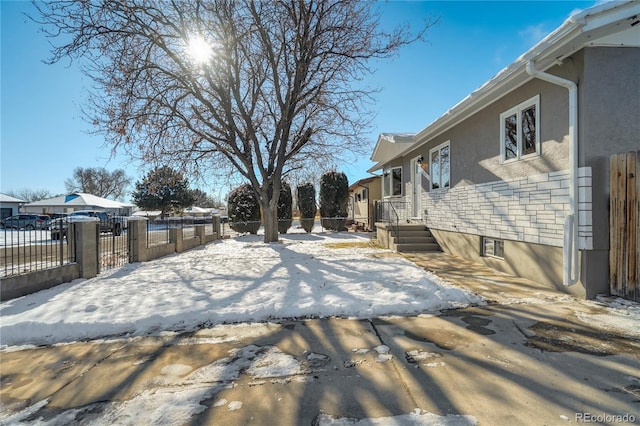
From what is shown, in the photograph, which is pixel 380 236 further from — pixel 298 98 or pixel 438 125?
pixel 298 98

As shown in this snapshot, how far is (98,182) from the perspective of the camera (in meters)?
56.1

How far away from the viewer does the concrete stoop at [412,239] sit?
30.6 ft

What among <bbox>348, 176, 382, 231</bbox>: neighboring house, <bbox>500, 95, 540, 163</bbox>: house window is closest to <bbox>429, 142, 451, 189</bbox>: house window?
<bbox>500, 95, 540, 163</bbox>: house window

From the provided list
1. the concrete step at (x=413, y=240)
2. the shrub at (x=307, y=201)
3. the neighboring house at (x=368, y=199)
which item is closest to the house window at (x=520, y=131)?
the concrete step at (x=413, y=240)

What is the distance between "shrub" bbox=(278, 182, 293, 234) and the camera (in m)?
18.1

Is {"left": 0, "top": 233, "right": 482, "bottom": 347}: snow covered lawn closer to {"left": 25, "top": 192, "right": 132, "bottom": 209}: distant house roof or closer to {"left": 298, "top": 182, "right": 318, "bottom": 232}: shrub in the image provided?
{"left": 298, "top": 182, "right": 318, "bottom": 232}: shrub

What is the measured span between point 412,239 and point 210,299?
699cm

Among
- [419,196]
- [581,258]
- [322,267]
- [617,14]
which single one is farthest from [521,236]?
[419,196]

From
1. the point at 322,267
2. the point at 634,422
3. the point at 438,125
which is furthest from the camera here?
the point at 438,125

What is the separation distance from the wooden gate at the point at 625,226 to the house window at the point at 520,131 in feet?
4.13

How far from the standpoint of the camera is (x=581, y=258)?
4531 mm

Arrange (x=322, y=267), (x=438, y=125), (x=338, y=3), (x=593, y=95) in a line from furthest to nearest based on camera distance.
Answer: (x=338, y=3) → (x=438, y=125) → (x=322, y=267) → (x=593, y=95)

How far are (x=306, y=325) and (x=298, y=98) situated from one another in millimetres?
9153

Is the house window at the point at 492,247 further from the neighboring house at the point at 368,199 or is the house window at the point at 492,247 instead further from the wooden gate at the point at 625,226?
the neighboring house at the point at 368,199
